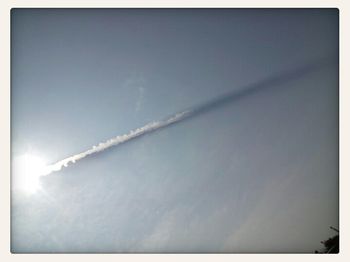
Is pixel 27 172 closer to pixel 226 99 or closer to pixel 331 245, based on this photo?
pixel 226 99

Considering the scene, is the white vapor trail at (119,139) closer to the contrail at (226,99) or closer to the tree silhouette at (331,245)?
the contrail at (226,99)

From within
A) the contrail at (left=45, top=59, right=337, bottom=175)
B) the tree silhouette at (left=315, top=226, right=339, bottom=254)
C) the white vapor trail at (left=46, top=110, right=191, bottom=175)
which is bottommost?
the tree silhouette at (left=315, top=226, right=339, bottom=254)

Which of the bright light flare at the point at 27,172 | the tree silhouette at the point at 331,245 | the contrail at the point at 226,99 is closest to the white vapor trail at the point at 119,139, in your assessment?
the contrail at the point at 226,99

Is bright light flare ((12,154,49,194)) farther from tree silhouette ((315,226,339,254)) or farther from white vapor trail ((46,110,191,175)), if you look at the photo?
tree silhouette ((315,226,339,254))

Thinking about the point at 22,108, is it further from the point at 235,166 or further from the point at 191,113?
the point at 235,166

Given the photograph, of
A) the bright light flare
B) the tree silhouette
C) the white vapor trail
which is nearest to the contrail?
the white vapor trail

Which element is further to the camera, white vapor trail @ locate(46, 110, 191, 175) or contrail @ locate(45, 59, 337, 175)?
contrail @ locate(45, 59, 337, 175)

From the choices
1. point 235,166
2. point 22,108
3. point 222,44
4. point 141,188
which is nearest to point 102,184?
point 141,188
